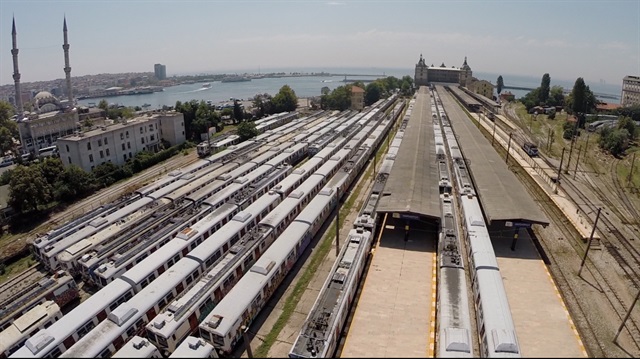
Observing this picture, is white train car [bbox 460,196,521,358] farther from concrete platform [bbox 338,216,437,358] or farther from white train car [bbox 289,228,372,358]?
white train car [bbox 289,228,372,358]

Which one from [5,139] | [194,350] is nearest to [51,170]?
[5,139]

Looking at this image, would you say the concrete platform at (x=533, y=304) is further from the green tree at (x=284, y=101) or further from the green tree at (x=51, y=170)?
the green tree at (x=284, y=101)

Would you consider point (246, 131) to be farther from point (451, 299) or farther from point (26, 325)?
point (451, 299)

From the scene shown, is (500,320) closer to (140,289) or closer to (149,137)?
(140,289)

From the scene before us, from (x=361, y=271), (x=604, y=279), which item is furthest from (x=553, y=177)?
(x=361, y=271)

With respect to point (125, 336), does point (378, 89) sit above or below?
above

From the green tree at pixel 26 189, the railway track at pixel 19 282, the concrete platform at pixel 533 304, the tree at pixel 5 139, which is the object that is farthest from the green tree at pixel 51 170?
the concrete platform at pixel 533 304
